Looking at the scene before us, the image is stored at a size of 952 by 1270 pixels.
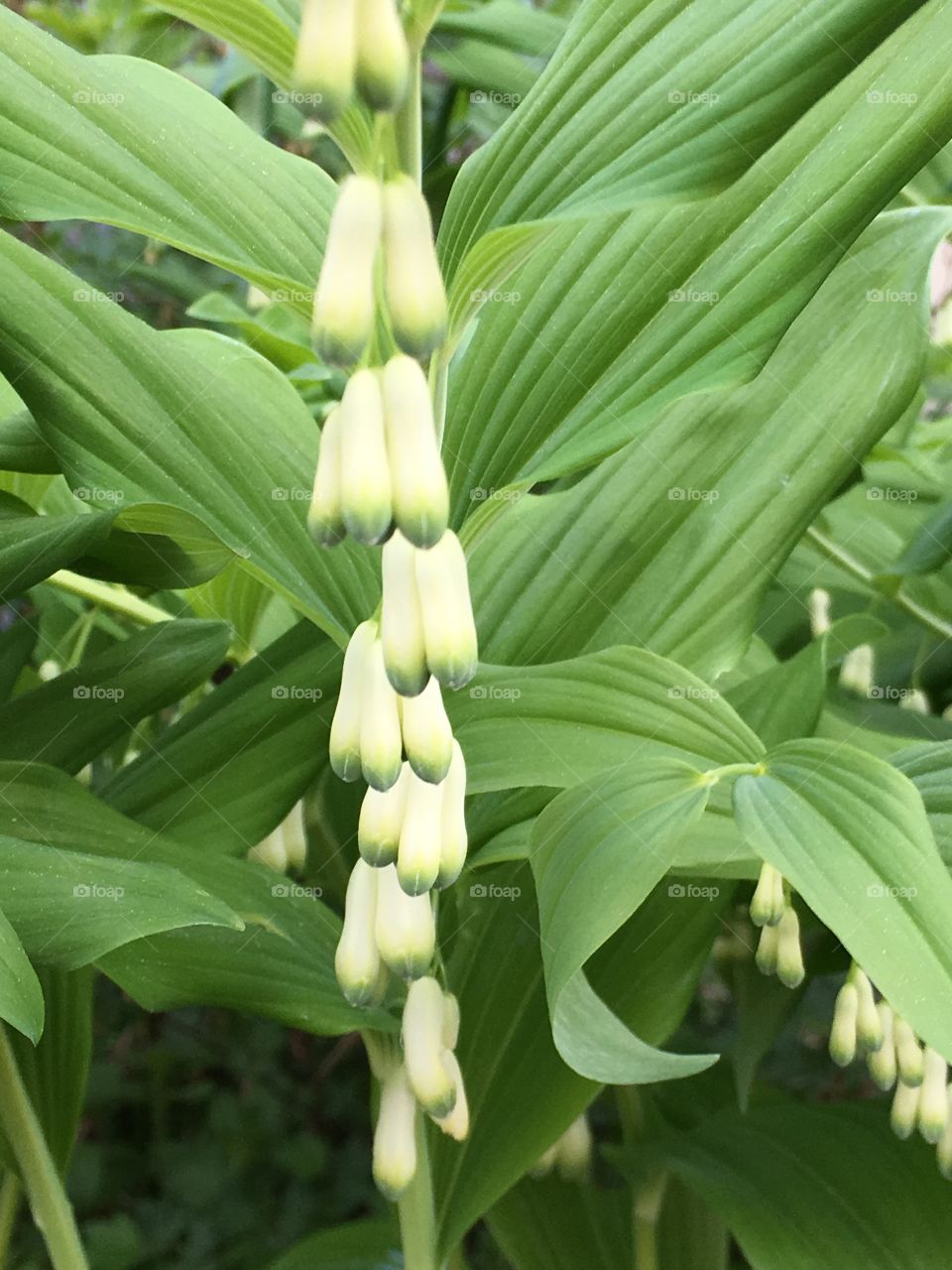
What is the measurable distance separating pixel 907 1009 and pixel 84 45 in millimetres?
1382

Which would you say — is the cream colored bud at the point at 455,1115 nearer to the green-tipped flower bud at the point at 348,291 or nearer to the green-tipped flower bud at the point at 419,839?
the green-tipped flower bud at the point at 419,839

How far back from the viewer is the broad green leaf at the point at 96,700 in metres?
0.63

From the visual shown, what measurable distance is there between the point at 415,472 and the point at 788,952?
0.37 metres

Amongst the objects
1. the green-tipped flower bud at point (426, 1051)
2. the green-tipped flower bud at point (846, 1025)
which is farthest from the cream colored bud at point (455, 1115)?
the green-tipped flower bud at point (846, 1025)

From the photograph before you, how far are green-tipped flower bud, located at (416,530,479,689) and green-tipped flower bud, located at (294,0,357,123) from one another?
0.14 meters

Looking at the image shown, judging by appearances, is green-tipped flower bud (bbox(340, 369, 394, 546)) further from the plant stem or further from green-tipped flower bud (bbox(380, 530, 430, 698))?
the plant stem

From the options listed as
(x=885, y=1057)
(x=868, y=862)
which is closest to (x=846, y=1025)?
(x=885, y=1057)

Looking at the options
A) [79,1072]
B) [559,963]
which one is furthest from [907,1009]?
[79,1072]

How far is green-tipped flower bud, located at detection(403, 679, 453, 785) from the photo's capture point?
1.35ft

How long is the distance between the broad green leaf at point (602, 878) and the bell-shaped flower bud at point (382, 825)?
7cm

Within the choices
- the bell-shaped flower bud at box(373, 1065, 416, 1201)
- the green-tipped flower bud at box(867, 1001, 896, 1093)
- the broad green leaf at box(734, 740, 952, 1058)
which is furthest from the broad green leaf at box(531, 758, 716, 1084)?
the green-tipped flower bud at box(867, 1001, 896, 1093)

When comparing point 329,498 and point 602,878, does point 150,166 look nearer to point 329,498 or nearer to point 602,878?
point 329,498

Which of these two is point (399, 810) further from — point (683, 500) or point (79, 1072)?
Result: point (79, 1072)

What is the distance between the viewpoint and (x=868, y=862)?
1.46 feet
